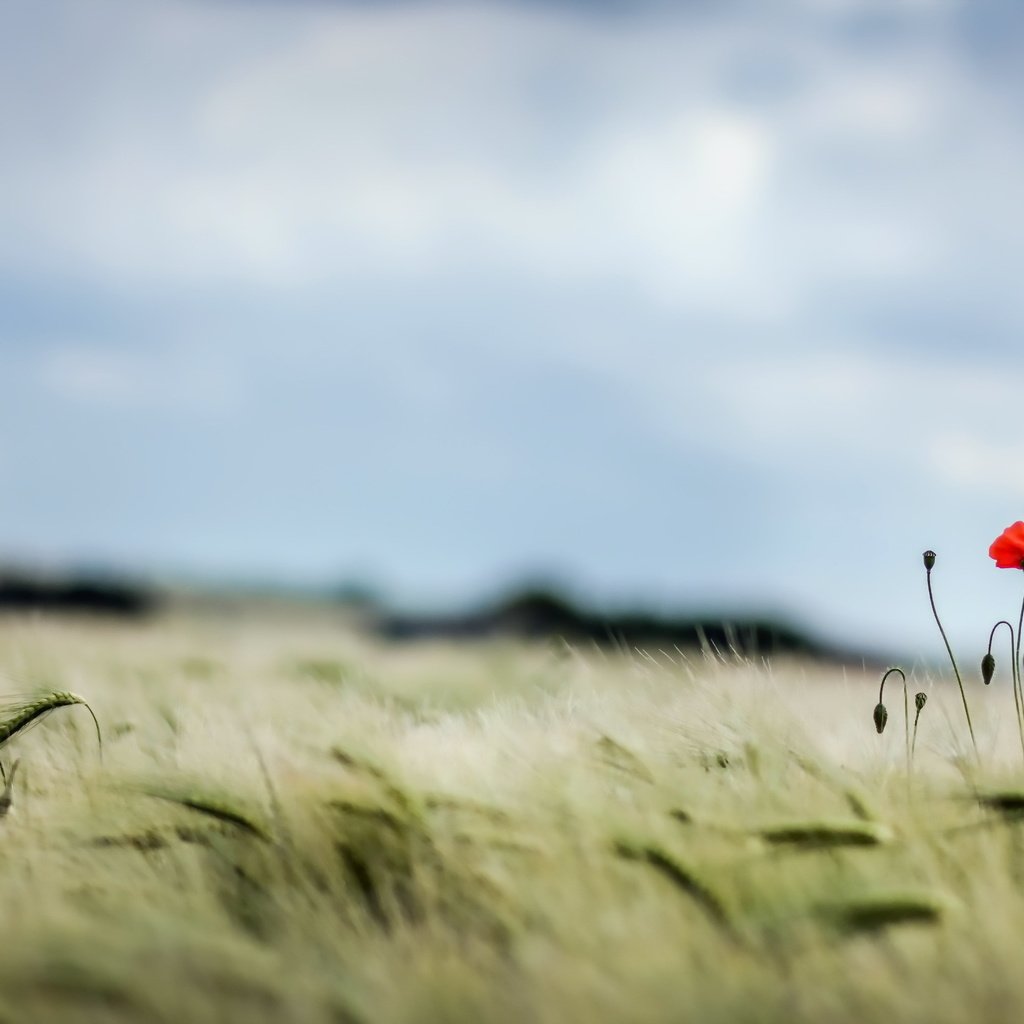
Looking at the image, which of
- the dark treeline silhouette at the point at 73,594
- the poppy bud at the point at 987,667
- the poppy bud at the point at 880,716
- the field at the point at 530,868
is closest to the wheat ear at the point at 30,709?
the field at the point at 530,868

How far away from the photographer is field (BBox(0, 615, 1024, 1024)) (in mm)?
1031

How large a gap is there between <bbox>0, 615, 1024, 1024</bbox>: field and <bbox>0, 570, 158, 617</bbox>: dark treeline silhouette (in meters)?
5.78

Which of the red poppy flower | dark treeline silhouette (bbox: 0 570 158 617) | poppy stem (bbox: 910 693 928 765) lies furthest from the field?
dark treeline silhouette (bbox: 0 570 158 617)

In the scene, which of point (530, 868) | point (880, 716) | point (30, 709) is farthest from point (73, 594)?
point (530, 868)

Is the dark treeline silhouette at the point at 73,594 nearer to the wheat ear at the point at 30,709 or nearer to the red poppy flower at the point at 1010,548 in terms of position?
the wheat ear at the point at 30,709

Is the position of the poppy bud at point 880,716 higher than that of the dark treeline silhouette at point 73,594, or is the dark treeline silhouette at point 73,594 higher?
the poppy bud at point 880,716

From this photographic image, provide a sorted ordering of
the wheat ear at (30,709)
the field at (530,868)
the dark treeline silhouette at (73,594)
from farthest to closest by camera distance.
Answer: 1. the dark treeline silhouette at (73,594)
2. the wheat ear at (30,709)
3. the field at (530,868)

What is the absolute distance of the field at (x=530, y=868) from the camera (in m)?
1.03

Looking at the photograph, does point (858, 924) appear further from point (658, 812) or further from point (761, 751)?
point (761, 751)

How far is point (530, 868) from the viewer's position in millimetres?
1239

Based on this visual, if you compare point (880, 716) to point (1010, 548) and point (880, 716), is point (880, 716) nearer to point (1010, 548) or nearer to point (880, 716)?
point (880, 716)

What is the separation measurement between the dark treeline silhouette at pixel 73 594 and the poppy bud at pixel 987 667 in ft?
20.1

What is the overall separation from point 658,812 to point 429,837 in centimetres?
24

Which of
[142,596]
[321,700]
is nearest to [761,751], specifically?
[321,700]
